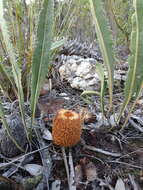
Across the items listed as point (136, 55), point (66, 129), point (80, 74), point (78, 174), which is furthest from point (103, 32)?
point (80, 74)

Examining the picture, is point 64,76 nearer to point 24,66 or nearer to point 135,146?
point 24,66

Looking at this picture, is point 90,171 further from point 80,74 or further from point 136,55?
point 80,74

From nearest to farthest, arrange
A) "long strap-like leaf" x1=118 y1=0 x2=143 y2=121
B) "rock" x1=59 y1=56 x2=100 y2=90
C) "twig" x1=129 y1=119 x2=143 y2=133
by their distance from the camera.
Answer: "long strap-like leaf" x1=118 y1=0 x2=143 y2=121
"twig" x1=129 y1=119 x2=143 y2=133
"rock" x1=59 y1=56 x2=100 y2=90

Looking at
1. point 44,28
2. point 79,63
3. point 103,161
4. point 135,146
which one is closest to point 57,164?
point 103,161

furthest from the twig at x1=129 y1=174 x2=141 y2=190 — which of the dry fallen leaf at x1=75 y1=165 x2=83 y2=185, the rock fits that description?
the rock

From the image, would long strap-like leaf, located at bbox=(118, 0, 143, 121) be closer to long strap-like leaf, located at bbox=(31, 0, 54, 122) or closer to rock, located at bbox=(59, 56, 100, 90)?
long strap-like leaf, located at bbox=(31, 0, 54, 122)
